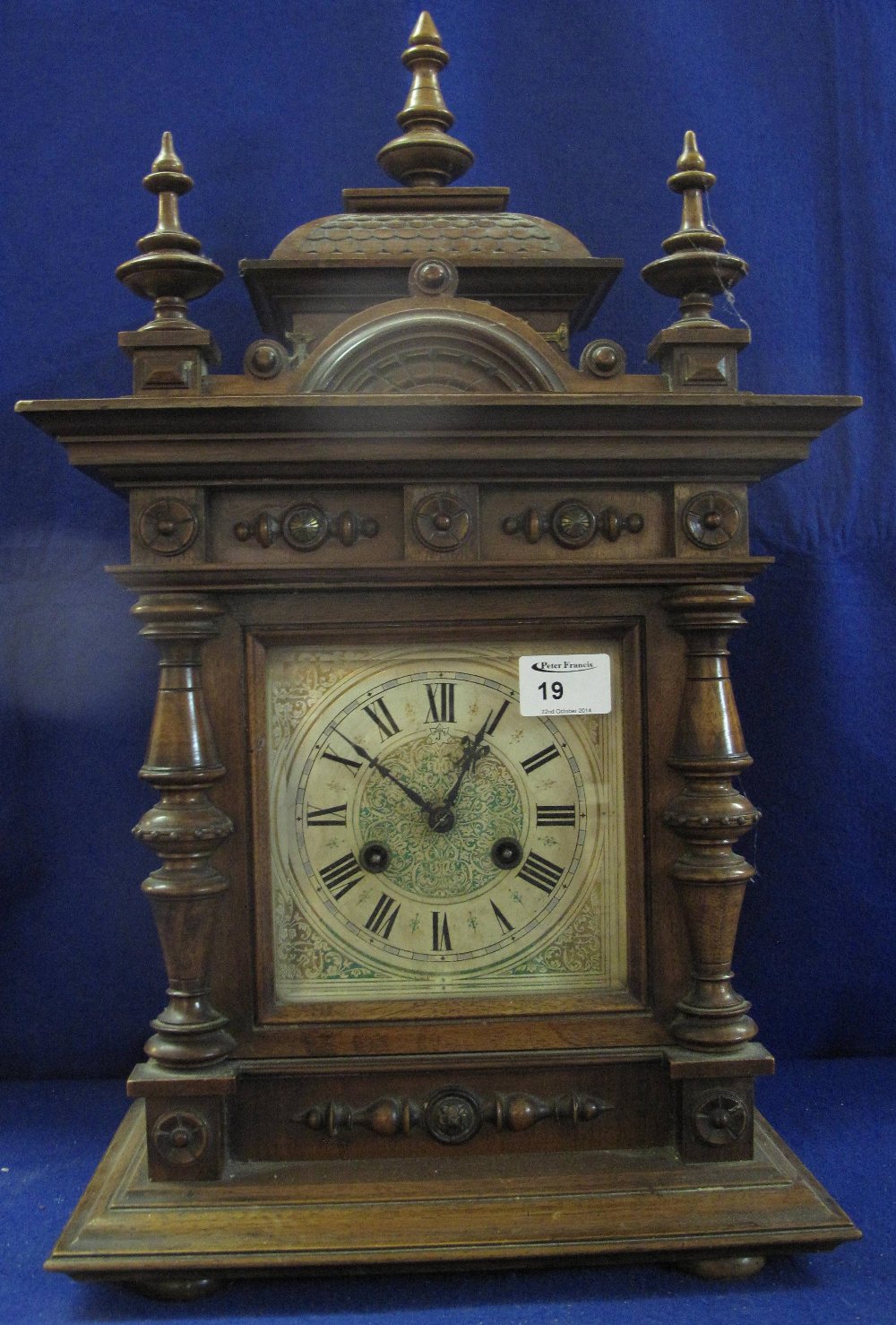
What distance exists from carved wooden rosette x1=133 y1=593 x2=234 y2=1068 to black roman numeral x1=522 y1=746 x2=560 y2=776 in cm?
31

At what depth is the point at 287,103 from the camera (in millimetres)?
1634

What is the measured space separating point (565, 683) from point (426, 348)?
37 cm

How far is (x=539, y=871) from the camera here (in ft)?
4.00

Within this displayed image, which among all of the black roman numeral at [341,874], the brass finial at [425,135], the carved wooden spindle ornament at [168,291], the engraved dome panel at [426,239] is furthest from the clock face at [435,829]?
the brass finial at [425,135]

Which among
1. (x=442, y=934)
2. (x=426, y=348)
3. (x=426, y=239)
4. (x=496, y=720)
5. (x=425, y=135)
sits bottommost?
(x=442, y=934)

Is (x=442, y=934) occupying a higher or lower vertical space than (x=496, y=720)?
lower

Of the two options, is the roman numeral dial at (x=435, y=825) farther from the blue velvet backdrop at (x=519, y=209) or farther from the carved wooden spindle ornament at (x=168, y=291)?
the blue velvet backdrop at (x=519, y=209)

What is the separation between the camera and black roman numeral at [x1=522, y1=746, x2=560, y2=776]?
1.22 meters

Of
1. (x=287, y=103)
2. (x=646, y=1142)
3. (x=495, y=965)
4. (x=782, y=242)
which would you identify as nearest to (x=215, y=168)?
(x=287, y=103)

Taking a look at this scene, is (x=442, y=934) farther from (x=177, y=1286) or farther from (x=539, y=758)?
(x=177, y=1286)

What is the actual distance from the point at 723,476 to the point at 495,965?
550mm

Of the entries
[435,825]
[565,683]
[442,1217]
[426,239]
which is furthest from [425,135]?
[442,1217]

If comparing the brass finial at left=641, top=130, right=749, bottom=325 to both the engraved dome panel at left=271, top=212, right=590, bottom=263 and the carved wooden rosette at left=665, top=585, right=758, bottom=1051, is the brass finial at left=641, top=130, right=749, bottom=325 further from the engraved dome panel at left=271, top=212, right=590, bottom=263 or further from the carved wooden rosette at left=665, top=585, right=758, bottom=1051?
the carved wooden rosette at left=665, top=585, right=758, bottom=1051

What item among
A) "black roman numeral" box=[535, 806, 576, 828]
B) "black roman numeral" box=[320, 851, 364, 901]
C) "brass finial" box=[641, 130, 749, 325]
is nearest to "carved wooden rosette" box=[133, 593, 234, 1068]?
"black roman numeral" box=[320, 851, 364, 901]
